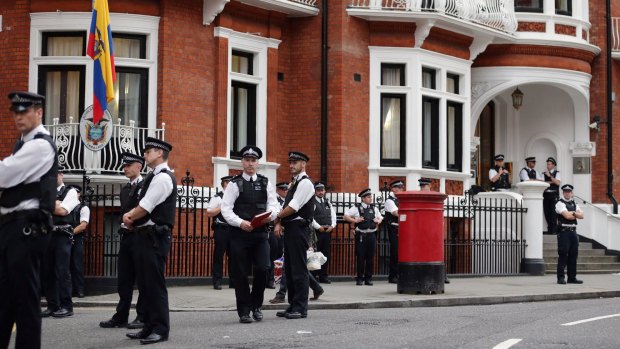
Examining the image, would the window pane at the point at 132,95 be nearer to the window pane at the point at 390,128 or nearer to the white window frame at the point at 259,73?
the white window frame at the point at 259,73

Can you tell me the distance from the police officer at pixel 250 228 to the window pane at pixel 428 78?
513 inches

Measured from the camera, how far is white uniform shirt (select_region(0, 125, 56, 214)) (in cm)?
863

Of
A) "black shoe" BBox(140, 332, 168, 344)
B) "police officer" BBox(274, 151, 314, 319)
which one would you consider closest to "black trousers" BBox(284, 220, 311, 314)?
"police officer" BBox(274, 151, 314, 319)

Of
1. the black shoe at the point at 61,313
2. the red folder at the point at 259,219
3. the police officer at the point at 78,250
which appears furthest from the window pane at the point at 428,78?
the black shoe at the point at 61,313

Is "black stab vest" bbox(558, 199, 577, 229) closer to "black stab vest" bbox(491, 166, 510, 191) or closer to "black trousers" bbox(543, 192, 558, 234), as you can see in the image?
"black stab vest" bbox(491, 166, 510, 191)

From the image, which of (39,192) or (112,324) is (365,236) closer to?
(112,324)

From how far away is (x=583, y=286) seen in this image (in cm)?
2089

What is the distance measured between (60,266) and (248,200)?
2.91 meters

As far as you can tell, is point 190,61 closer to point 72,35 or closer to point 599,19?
point 72,35

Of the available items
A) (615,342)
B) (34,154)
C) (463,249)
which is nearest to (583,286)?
(463,249)

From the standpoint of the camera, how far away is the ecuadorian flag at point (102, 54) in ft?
64.7

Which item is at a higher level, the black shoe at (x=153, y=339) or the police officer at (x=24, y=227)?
the police officer at (x=24, y=227)

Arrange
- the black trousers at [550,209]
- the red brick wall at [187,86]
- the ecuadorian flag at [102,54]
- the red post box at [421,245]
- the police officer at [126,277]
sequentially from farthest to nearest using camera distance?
the black trousers at [550,209] → the red brick wall at [187,86] → the ecuadorian flag at [102,54] → the red post box at [421,245] → the police officer at [126,277]

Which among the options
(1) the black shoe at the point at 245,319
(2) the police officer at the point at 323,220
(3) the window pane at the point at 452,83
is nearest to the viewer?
(1) the black shoe at the point at 245,319
